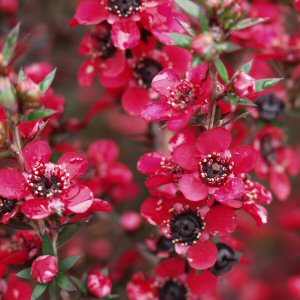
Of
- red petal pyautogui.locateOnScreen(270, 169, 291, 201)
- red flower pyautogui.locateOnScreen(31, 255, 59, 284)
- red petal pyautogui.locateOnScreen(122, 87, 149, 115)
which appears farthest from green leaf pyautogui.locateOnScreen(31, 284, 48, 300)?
red petal pyautogui.locateOnScreen(270, 169, 291, 201)

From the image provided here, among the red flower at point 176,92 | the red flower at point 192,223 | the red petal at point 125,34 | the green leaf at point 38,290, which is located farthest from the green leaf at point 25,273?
the red petal at point 125,34

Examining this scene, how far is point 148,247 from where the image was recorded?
154cm

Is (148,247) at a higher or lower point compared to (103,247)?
higher

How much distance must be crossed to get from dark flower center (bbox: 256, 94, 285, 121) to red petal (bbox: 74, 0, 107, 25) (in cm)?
46

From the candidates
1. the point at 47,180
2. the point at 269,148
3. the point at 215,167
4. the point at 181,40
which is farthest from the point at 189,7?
the point at 269,148

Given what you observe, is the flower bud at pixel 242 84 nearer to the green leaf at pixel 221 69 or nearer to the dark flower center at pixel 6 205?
the green leaf at pixel 221 69

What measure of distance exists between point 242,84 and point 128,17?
13.0 inches

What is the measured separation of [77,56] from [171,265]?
1.24m

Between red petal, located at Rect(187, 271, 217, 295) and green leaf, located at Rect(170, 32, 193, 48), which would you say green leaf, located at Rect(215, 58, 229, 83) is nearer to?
green leaf, located at Rect(170, 32, 193, 48)

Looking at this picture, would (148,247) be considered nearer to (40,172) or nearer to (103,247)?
(40,172)

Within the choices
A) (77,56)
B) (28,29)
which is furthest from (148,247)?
(77,56)

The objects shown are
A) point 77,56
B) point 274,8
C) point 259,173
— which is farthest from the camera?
point 77,56

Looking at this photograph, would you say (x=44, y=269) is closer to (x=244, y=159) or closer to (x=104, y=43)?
(x=244, y=159)

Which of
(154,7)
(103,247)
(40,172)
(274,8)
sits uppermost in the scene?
(154,7)
